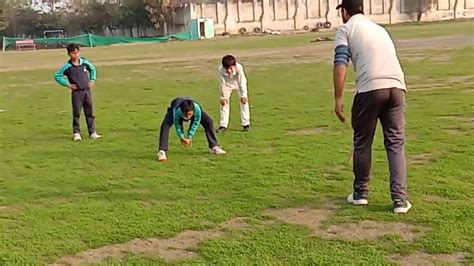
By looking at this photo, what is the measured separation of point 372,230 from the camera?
6.05m

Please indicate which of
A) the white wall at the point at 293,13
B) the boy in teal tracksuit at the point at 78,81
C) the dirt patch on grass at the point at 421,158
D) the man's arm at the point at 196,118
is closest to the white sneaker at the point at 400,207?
the dirt patch on grass at the point at 421,158

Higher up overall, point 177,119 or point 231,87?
point 231,87

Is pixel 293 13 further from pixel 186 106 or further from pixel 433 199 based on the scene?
pixel 433 199

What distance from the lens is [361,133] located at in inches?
264

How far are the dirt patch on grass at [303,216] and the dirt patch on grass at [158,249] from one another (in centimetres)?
49

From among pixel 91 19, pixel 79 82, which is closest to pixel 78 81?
pixel 79 82

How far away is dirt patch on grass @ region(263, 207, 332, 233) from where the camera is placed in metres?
6.38

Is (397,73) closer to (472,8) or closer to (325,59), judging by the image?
(325,59)

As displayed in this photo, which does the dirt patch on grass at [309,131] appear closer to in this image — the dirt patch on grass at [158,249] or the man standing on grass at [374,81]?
the man standing on grass at [374,81]

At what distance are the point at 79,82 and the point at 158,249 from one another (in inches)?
282

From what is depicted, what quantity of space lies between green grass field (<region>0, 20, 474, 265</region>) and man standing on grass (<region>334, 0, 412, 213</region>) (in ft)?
1.50

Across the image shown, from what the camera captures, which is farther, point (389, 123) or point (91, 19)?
point (91, 19)

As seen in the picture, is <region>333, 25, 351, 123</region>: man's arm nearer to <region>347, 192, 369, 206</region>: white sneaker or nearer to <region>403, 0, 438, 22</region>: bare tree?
<region>347, 192, 369, 206</region>: white sneaker

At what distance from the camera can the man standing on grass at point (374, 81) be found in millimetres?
6348
